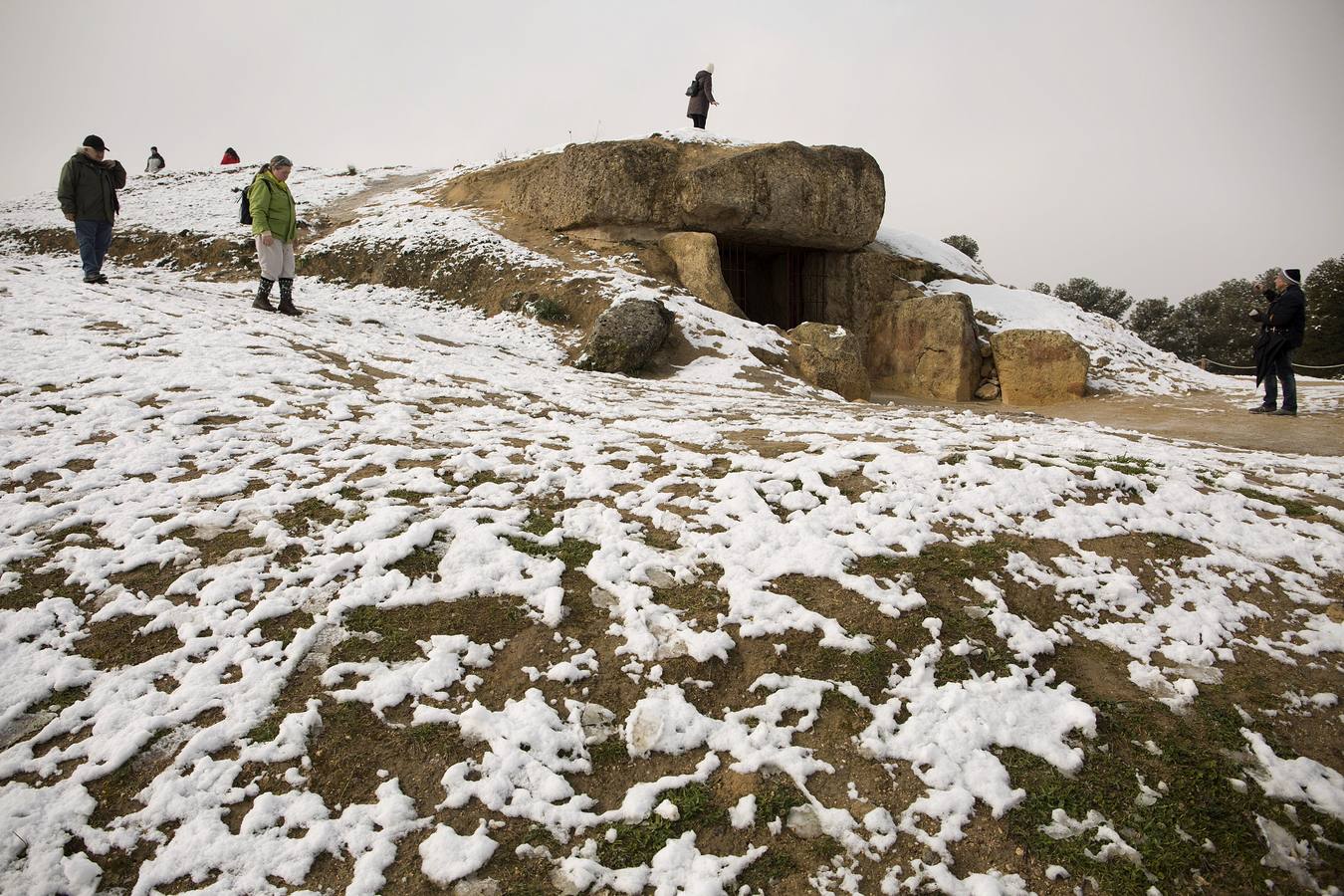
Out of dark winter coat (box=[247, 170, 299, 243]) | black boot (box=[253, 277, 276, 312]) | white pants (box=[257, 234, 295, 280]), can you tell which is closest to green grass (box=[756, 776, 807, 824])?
dark winter coat (box=[247, 170, 299, 243])

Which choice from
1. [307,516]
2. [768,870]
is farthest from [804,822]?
[307,516]

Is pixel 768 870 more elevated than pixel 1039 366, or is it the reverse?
pixel 1039 366

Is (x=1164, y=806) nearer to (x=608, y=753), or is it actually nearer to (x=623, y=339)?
(x=608, y=753)

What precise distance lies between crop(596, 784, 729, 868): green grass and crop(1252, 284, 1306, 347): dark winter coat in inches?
420

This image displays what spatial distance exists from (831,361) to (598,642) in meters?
9.26

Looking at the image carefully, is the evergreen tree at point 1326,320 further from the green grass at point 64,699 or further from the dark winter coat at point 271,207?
the green grass at point 64,699

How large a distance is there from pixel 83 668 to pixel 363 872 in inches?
63.6

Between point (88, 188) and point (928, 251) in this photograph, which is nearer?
point (88, 188)

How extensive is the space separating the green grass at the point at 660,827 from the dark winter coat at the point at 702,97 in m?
16.7

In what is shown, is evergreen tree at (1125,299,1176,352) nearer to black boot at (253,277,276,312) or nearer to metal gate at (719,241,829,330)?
metal gate at (719,241,829,330)

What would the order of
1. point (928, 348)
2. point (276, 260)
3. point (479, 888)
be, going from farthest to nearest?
1. point (928, 348)
2. point (276, 260)
3. point (479, 888)

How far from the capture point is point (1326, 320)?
76.2 feet

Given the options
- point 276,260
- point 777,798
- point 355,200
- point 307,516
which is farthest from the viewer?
point 355,200

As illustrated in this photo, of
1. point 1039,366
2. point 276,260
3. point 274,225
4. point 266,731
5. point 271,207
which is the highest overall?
point 271,207
